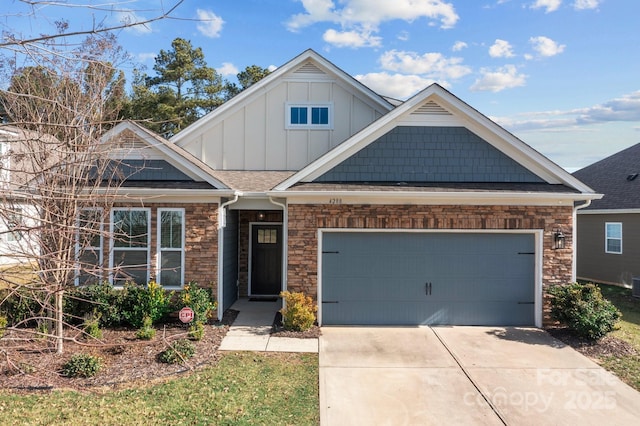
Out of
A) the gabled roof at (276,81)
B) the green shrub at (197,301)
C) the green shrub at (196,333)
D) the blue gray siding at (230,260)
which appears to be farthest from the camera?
the gabled roof at (276,81)

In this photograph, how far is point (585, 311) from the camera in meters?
7.96

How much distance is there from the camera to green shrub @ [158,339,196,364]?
6.88 m

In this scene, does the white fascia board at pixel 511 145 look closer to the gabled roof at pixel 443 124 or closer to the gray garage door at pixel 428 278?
the gabled roof at pixel 443 124

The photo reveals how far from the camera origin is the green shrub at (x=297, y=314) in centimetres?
856

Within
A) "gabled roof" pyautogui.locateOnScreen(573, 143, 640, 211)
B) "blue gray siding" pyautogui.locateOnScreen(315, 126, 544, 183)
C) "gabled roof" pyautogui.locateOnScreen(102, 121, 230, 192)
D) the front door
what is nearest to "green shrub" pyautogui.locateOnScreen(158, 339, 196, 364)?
"gabled roof" pyautogui.locateOnScreen(102, 121, 230, 192)

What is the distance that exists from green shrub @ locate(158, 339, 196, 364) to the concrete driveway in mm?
2318

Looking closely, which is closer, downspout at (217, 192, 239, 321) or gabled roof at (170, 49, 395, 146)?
downspout at (217, 192, 239, 321)

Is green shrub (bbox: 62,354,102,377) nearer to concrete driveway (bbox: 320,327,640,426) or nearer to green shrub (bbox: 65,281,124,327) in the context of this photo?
green shrub (bbox: 65,281,124,327)

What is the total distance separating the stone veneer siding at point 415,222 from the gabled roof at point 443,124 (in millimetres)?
724

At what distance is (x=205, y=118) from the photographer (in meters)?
12.1

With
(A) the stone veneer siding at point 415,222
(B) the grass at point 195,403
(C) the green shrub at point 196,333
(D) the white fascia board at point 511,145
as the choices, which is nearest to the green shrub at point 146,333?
(C) the green shrub at point 196,333

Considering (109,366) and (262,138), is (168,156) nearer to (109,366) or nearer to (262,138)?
(262,138)

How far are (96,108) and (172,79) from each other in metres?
21.8

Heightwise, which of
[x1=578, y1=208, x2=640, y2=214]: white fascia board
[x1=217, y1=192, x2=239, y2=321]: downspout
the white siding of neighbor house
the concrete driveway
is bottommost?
the concrete driveway
